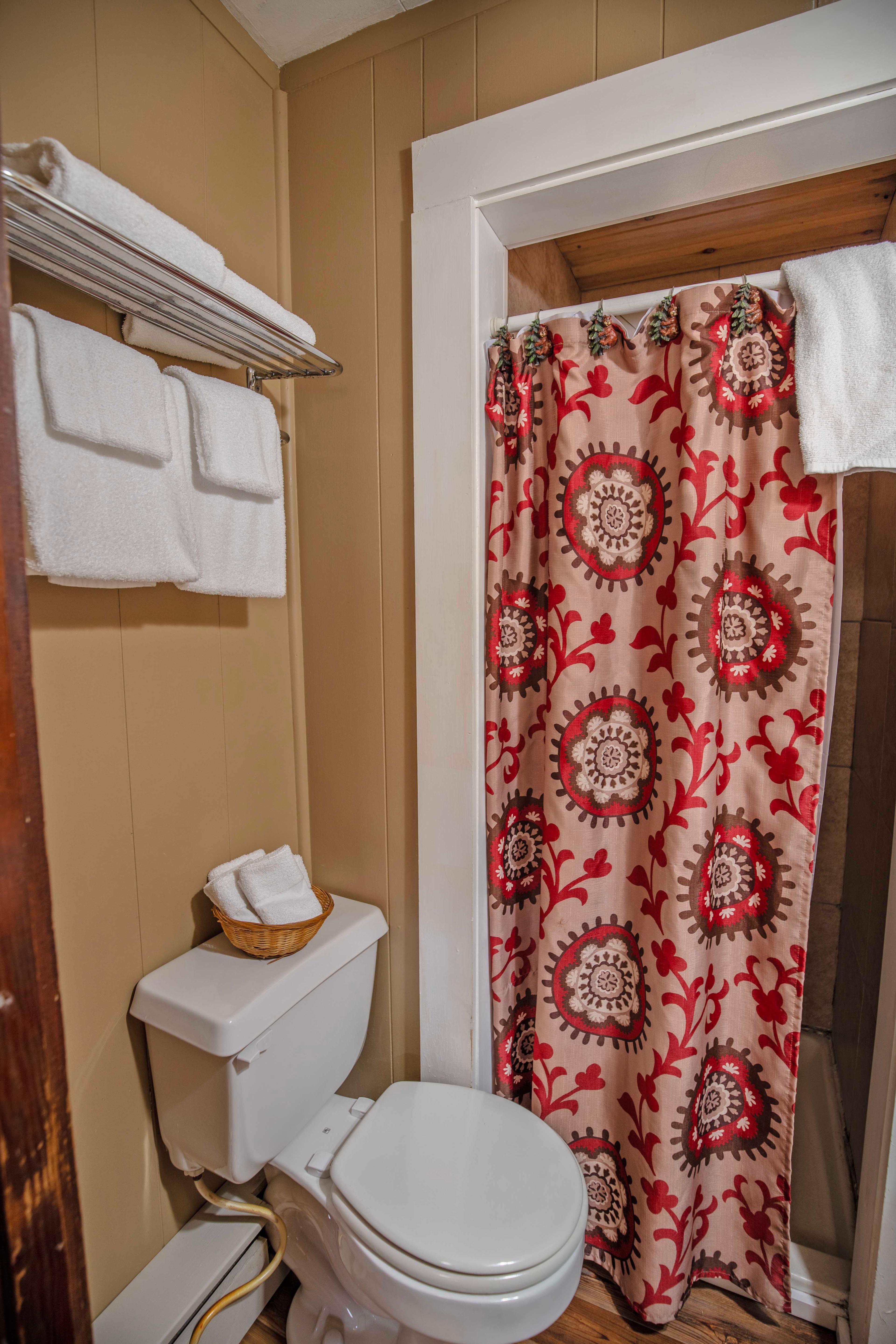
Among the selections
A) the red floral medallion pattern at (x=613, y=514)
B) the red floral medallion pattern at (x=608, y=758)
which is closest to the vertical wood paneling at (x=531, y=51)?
the red floral medallion pattern at (x=613, y=514)

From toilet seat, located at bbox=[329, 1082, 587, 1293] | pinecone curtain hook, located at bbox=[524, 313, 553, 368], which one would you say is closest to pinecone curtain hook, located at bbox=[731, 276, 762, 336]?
pinecone curtain hook, located at bbox=[524, 313, 553, 368]

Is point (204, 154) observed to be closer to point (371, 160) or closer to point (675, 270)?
point (371, 160)

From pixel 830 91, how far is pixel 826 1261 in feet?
6.45

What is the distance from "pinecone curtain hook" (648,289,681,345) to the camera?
108 centimetres

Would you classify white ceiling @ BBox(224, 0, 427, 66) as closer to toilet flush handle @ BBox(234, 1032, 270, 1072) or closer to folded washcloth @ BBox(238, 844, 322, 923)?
folded washcloth @ BBox(238, 844, 322, 923)

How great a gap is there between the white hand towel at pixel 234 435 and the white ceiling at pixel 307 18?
2.20ft

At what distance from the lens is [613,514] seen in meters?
1.17

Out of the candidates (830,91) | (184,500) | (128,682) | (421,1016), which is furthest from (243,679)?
(830,91)

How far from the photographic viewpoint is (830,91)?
921 millimetres

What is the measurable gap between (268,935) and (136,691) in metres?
0.47

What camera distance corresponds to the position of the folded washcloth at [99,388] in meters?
0.80

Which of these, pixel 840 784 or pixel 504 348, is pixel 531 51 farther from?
pixel 840 784

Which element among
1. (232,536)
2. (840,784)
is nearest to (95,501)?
(232,536)

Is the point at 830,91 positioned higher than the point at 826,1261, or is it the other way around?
the point at 830,91
